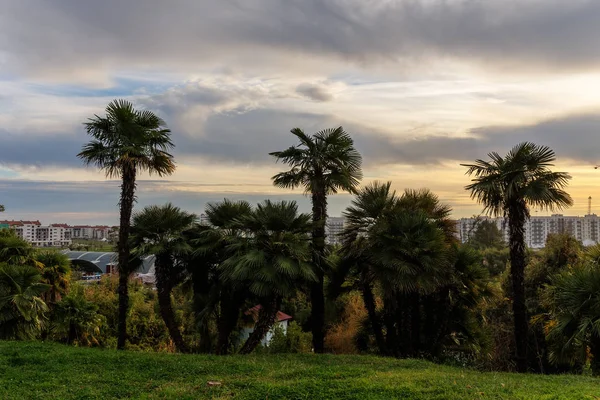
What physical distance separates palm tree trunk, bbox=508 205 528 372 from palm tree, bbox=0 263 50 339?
1478cm

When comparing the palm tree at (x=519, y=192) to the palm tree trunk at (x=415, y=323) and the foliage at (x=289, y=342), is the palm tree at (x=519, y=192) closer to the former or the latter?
the palm tree trunk at (x=415, y=323)

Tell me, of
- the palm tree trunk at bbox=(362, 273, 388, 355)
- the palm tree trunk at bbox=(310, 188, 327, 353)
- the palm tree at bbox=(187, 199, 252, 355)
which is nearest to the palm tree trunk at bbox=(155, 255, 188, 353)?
the palm tree at bbox=(187, 199, 252, 355)

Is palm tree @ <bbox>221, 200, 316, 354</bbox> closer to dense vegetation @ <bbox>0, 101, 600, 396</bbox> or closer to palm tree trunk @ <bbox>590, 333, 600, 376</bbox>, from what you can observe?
dense vegetation @ <bbox>0, 101, 600, 396</bbox>

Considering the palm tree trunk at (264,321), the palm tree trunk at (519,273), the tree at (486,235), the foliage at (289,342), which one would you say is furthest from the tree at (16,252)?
the tree at (486,235)

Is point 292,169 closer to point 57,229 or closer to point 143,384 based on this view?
point 143,384

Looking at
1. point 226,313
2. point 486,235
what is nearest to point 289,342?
point 226,313

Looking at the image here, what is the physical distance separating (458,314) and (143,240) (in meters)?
10.6

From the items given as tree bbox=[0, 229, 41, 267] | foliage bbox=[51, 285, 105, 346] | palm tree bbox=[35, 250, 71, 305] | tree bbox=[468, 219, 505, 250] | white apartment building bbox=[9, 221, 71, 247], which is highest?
tree bbox=[468, 219, 505, 250]

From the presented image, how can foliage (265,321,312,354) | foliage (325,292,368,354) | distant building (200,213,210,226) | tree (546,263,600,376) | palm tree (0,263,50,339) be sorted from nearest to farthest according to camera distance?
1. tree (546,263,600,376)
2. palm tree (0,263,50,339)
3. distant building (200,213,210,226)
4. foliage (265,321,312,354)
5. foliage (325,292,368,354)

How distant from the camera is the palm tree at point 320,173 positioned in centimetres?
1403

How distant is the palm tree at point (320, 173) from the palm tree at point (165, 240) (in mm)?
3547

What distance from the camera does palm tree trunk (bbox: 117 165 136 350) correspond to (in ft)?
44.6

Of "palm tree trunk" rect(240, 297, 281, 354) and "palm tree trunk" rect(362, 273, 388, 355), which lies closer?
"palm tree trunk" rect(240, 297, 281, 354)

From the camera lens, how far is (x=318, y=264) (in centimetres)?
1332
